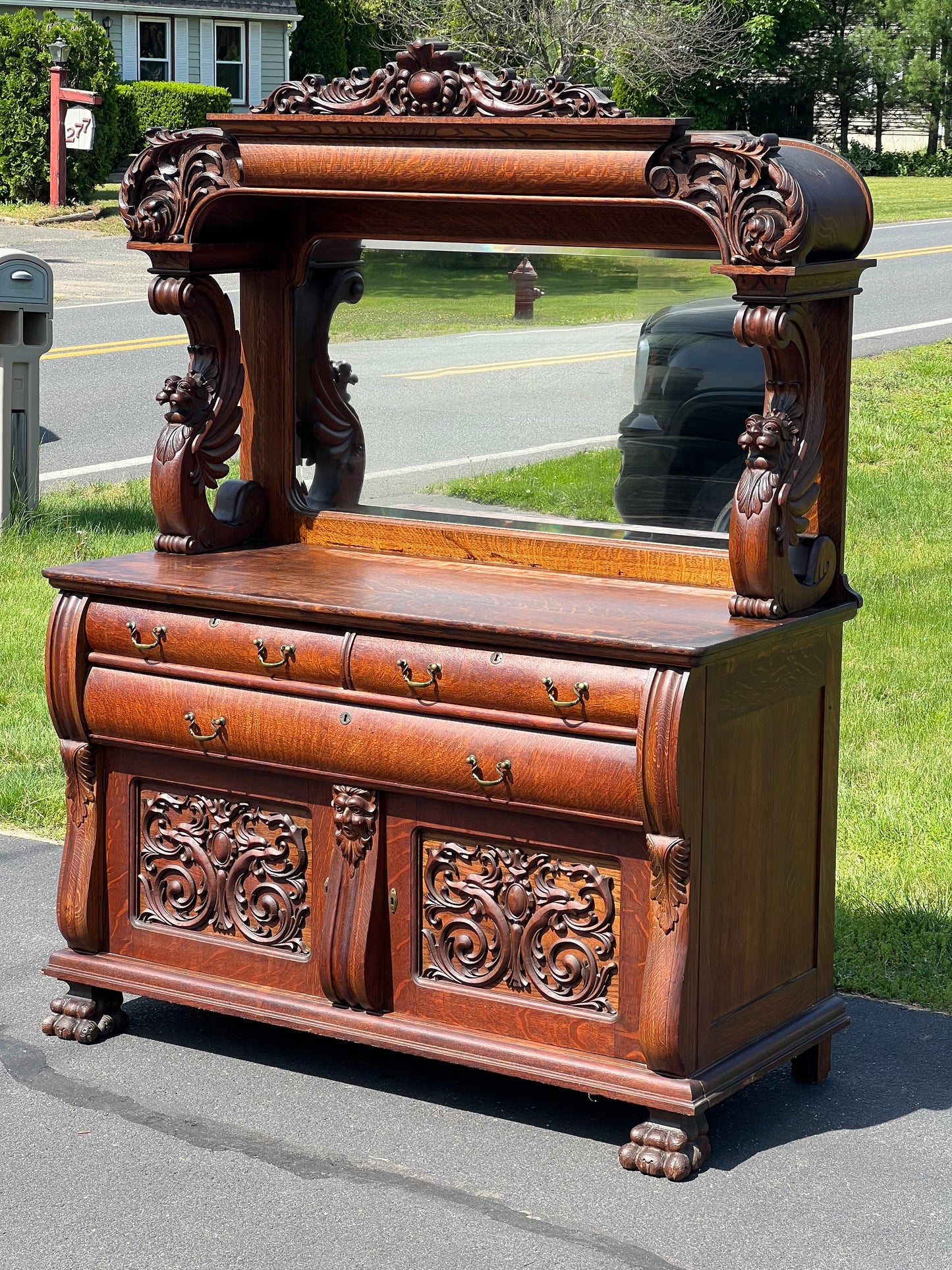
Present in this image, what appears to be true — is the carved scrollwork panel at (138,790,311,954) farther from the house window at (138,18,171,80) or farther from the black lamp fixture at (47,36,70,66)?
the house window at (138,18,171,80)

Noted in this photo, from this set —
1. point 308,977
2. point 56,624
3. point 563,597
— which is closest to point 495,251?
point 563,597

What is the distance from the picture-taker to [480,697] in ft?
12.4

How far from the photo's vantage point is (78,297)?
726 inches

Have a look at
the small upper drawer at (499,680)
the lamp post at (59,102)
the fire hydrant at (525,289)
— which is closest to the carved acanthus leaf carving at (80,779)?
the small upper drawer at (499,680)

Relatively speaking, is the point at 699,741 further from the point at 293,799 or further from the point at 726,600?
the point at 293,799

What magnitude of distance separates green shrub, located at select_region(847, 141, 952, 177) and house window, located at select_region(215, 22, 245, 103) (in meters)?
13.9

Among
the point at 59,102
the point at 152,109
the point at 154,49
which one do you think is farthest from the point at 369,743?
the point at 154,49

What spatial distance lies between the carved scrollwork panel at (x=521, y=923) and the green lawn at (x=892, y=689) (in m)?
0.95

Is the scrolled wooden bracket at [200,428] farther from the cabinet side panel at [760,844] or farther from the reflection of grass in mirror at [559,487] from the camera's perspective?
the cabinet side panel at [760,844]

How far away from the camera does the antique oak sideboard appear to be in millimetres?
3660

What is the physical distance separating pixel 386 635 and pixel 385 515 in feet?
2.68

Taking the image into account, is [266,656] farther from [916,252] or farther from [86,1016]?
[916,252]

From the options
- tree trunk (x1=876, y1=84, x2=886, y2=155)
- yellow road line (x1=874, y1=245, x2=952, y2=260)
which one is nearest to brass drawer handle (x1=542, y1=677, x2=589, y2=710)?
yellow road line (x1=874, y1=245, x2=952, y2=260)

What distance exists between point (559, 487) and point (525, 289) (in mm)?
489
